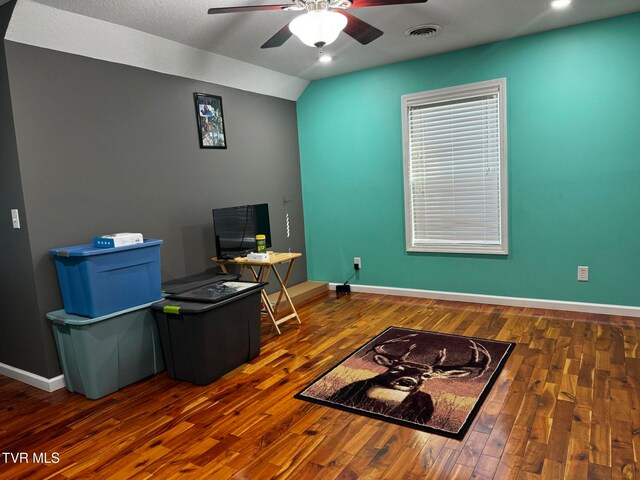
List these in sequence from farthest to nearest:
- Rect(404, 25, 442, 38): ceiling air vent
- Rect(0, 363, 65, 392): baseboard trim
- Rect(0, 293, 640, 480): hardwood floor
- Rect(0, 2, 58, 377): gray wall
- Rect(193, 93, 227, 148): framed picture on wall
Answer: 1. Rect(193, 93, 227, 148): framed picture on wall
2. Rect(404, 25, 442, 38): ceiling air vent
3. Rect(0, 363, 65, 392): baseboard trim
4. Rect(0, 2, 58, 377): gray wall
5. Rect(0, 293, 640, 480): hardwood floor

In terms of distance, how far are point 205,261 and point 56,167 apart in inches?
58.7

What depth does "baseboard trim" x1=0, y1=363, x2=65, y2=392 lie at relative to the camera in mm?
2984

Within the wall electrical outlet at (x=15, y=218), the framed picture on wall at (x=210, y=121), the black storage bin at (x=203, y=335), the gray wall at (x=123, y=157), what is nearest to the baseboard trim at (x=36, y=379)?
the gray wall at (x=123, y=157)

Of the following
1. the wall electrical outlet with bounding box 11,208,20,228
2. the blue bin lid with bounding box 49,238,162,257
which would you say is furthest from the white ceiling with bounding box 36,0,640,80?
the blue bin lid with bounding box 49,238,162,257

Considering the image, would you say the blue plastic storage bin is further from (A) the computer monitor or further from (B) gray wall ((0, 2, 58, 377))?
(A) the computer monitor

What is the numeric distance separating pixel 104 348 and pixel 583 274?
3.79 metres

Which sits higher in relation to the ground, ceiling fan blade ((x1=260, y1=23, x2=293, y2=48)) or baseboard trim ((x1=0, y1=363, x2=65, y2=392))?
ceiling fan blade ((x1=260, y1=23, x2=293, y2=48))

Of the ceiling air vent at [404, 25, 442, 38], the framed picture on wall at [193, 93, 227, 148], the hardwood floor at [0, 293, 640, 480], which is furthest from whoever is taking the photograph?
the framed picture on wall at [193, 93, 227, 148]

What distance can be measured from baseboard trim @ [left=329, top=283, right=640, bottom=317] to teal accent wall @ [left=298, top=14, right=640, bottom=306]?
57 mm

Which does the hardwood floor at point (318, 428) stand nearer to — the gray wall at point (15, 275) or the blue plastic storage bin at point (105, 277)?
the gray wall at point (15, 275)

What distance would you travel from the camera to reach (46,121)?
2947 mm

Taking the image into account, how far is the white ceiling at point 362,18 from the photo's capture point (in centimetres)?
290

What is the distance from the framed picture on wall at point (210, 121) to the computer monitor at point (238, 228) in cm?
68

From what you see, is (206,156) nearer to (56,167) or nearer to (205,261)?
(205,261)
